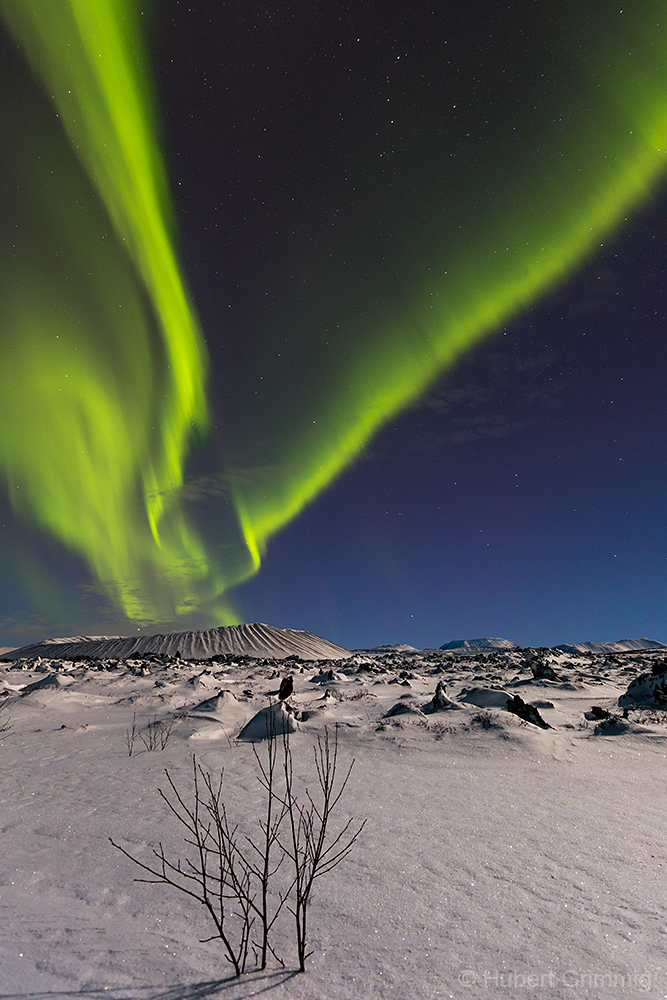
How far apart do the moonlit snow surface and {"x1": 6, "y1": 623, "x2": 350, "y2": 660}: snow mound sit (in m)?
33.2

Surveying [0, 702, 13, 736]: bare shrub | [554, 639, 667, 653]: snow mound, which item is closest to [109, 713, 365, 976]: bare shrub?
[0, 702, 13, 736]: bare shrub

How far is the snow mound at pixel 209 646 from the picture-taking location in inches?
1561

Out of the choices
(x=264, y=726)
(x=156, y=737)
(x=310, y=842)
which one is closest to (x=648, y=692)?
(x=264, y=726)

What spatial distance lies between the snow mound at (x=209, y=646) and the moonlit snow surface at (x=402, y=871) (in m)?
33.2

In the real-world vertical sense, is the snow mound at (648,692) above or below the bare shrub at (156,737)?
above

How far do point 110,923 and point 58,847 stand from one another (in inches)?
52.8

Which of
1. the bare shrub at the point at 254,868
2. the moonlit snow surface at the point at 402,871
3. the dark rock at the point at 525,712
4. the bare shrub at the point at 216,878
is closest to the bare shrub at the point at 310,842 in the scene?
the bare shrub at the point at 254,868

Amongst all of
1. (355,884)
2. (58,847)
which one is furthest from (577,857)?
(58,847)

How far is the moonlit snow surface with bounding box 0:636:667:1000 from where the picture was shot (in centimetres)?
194

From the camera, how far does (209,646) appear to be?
1617 inches

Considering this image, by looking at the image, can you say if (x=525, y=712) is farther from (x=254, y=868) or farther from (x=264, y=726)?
(x=254, y=868)

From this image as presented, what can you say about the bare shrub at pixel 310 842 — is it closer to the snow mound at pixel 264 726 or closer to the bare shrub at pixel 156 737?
the snow mound at pixel 264 726

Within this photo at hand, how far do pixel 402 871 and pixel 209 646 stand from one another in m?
40.8

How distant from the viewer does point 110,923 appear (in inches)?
93.0
